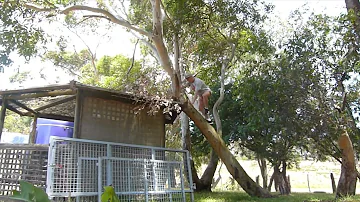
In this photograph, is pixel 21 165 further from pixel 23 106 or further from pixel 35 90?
pixel 23 106

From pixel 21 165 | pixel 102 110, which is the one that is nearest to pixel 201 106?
pixel 102 110

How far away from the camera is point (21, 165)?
5289 millimetres

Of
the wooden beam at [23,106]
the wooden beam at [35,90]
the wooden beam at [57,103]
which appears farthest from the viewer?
the wooden beam at [23,106]

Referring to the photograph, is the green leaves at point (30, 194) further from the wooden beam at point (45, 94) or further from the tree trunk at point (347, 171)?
the tree trunk at point (347, 171)

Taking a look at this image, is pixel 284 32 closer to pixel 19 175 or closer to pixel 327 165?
pixel 19 175

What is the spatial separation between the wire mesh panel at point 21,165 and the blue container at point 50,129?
7.45 feet

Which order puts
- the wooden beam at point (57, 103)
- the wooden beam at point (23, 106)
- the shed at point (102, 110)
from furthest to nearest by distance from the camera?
the wooden beam at point (23, 106) < the wooden beam at point (57, 103) < the shed at point (102, 110)

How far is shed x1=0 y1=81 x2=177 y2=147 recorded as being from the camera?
586 cm

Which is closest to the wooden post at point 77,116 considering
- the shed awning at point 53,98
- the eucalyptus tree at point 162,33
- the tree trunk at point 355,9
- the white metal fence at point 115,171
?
the shed awning at point 53,98

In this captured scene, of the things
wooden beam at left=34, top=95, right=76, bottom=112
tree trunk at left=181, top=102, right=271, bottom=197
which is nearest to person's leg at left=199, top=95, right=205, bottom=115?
tree trunk at left=181, top=102, right=271, bottom=197

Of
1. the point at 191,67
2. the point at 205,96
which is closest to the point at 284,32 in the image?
the point at 191,67

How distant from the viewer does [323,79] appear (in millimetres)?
7855

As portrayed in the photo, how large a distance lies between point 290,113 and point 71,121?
6019mm

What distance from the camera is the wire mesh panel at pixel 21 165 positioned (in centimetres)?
507
